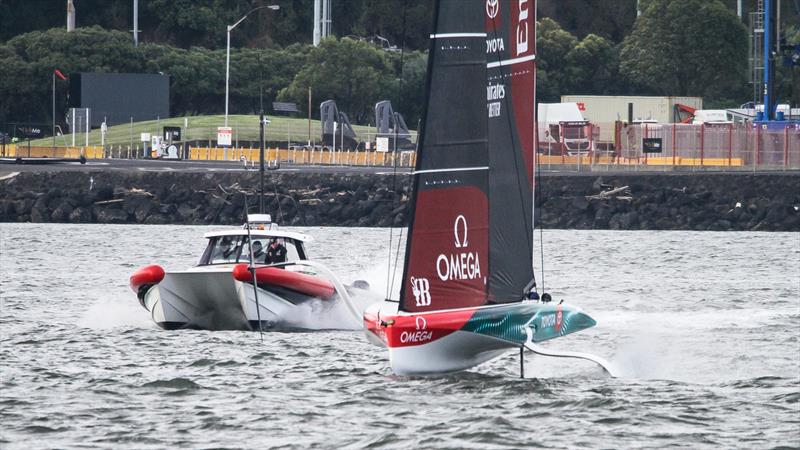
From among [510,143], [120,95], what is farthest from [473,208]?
[120,95]

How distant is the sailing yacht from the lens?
64.7 ft

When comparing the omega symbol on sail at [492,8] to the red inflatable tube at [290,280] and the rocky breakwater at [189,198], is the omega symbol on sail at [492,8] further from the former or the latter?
the rocky breakwater at [189,198]

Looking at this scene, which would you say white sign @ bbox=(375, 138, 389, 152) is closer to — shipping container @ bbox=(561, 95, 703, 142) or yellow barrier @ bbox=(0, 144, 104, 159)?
shipping container @ bbox=(561, 95, 703, 142)

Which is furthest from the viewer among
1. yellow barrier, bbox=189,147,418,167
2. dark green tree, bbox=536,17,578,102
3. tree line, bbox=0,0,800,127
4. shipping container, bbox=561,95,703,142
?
dark green tree, bbox=536,17,578,102

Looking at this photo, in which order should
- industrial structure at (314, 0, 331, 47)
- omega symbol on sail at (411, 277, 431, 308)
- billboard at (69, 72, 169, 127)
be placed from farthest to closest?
industrial structure at (314, 0, 331, 47) → billboard at (69, 72, 169, 127) → omega symbol on sail at (411, 277, 431, 308)

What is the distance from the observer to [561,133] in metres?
87.9

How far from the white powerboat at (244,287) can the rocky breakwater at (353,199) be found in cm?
4222

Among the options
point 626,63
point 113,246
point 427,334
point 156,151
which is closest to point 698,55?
point 626,63

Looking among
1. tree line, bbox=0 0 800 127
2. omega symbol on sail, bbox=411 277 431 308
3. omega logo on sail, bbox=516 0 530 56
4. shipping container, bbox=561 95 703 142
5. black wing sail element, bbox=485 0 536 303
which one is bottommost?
omega symbol on sail, bbox=411 277 431 308

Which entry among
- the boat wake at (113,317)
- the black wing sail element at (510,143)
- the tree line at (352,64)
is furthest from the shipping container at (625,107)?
the black wing sail element at (510,143)

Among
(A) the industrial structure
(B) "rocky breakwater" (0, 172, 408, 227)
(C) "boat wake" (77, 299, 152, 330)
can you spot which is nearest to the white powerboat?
(C) "boat wake" (77, 299, 152, 330)

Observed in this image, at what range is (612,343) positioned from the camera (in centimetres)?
2769

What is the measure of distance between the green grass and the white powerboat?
243ft

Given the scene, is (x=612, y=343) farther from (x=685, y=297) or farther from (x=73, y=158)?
(x=73, y=158)
